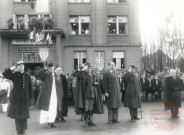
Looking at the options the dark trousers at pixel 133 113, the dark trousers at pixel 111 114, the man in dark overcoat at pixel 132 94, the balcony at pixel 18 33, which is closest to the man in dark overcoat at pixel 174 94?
the man in dark overcoat at pixel 132 94

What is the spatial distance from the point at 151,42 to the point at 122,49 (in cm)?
1831

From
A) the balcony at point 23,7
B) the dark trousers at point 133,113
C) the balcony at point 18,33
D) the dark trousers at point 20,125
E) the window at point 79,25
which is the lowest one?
the dark trousers at point 133,113

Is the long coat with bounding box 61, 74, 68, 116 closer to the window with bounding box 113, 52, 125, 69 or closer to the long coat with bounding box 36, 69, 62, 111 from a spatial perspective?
the long coat with bounding box 36, 69, 62, 111

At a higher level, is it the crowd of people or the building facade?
the building facade

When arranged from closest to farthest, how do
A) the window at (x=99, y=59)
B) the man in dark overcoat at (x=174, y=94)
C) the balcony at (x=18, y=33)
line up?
the man in dark overcoat at (x=174, y=94), the balcony at (x=18, y=33), the window at (x=99, y=59)

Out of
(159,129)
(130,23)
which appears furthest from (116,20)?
(159,129)

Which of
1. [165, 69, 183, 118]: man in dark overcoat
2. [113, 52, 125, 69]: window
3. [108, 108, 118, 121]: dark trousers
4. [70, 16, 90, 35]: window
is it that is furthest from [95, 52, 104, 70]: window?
[108, 108, 118, 121]: dark trousers

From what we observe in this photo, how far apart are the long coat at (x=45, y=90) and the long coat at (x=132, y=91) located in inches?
117

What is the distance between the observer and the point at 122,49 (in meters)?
29.7

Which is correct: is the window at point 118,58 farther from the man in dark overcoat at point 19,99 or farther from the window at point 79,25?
the man in dark overcoat at point 19,99

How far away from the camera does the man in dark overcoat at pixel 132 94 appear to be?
12.3m

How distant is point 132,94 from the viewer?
12.4m

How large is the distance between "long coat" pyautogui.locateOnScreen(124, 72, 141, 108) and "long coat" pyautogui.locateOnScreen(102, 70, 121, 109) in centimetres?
83

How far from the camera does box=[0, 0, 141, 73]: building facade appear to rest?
28.3m
